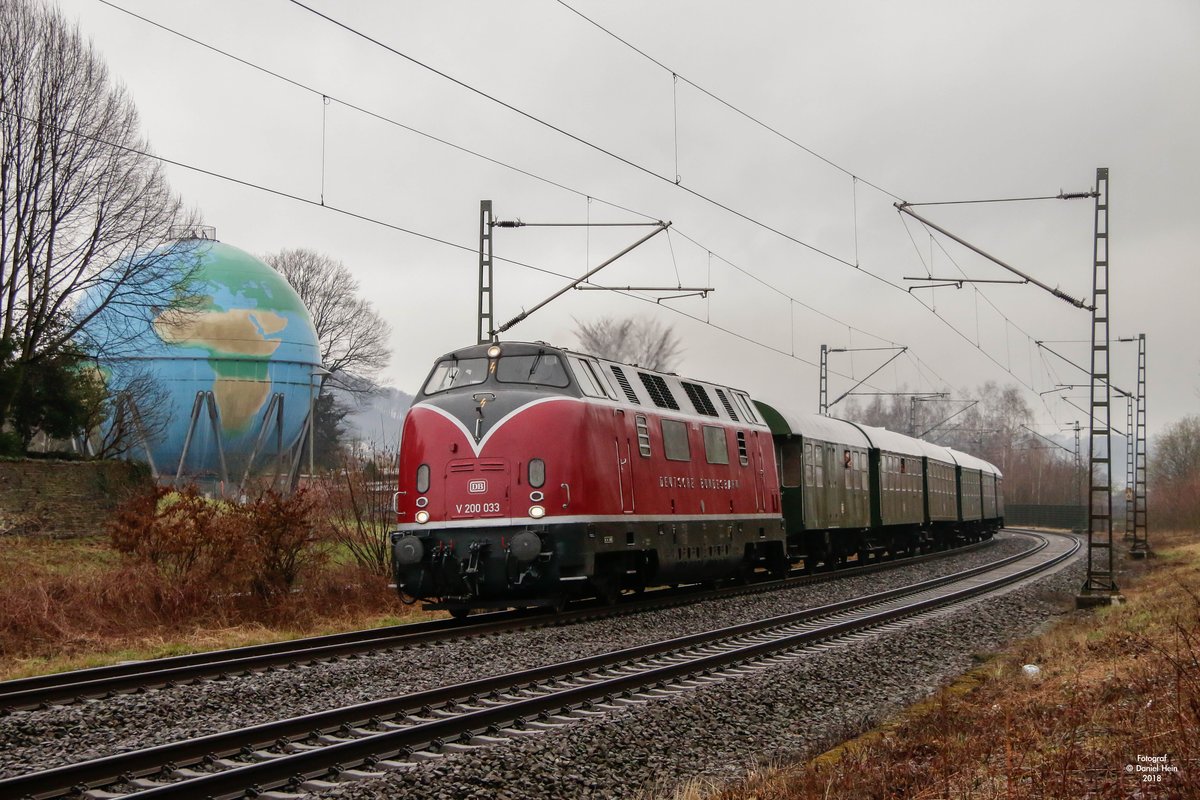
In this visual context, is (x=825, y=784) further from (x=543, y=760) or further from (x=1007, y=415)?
(x=1007, y=415)

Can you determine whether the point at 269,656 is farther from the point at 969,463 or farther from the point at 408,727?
the point at 969,463

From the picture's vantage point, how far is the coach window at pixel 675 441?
19078 mm

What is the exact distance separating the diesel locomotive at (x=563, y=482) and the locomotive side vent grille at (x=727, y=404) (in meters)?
0.04

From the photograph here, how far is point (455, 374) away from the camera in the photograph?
17.6 meters

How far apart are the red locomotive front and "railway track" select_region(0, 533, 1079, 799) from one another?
2682 mm

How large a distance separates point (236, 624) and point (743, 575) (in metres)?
11.0

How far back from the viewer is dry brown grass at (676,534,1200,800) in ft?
20.7

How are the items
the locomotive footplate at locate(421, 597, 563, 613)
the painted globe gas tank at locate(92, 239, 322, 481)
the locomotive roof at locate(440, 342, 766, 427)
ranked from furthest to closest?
the painted globe gas tank at locate(92, 239, 322, 481) → the locomotive roof at locate(440, 342, 766, 427) → the locomotive footplate at locate(421, 597, 563, 613)

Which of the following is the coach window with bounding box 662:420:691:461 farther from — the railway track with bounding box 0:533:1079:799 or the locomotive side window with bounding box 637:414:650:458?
the railway track with bounding box 0:533:1079:799

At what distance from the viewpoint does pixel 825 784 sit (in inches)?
275

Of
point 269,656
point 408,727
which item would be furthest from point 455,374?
point 408,727

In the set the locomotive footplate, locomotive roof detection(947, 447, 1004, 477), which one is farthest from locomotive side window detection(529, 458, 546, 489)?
locomotive roof detection(947, 447, 1004, 477)

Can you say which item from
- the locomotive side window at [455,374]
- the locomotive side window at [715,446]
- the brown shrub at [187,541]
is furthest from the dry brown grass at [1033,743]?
the brown shrub at [187,541]

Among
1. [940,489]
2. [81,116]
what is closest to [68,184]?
[81,116]
